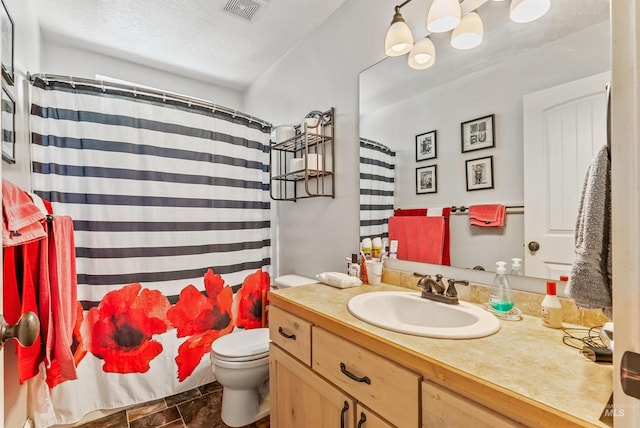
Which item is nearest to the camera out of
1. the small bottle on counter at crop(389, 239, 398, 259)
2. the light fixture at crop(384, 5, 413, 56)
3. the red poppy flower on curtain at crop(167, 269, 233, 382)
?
the light fixture at crop(384, 5, 413, 56)

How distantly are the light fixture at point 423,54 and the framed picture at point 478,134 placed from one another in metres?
0.36

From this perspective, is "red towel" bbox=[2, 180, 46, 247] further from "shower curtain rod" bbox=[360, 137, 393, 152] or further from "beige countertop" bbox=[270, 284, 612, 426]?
"shower curtain rod" bbox=[360, 137, 393, 152]

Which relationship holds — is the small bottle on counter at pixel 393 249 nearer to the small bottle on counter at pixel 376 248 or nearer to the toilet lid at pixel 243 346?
the small bottle on counter at pixel 376 248

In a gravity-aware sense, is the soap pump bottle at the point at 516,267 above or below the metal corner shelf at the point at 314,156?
below

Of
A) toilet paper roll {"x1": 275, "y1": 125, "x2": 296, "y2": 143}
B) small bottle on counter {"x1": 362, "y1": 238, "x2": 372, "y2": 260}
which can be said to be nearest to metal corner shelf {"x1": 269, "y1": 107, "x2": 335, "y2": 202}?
toilet paper roll {"x1": 275, "y1": 125, "x2": 296, "y2": 143}

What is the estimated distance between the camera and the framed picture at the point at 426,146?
1343 mm

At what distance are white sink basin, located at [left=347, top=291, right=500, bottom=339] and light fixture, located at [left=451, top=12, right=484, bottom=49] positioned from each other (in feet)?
3.49

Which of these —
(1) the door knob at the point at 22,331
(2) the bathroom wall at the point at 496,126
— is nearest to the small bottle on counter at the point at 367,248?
(2) the bathroom wall at the point at 496,126

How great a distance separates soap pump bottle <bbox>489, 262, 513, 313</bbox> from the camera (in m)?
1.04

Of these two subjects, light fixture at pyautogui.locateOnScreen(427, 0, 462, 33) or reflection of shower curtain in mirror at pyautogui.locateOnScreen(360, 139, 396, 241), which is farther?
reflection of shower curtain in mirror at pyautogui.locateOnScreen(360, 139, 396, 241)

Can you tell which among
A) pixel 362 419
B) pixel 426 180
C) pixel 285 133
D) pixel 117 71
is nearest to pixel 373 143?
pixel 426 180

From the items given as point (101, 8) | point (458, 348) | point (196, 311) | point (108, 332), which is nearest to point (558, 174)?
point (458, 348)

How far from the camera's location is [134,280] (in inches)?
68.7

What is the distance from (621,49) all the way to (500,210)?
80cm
